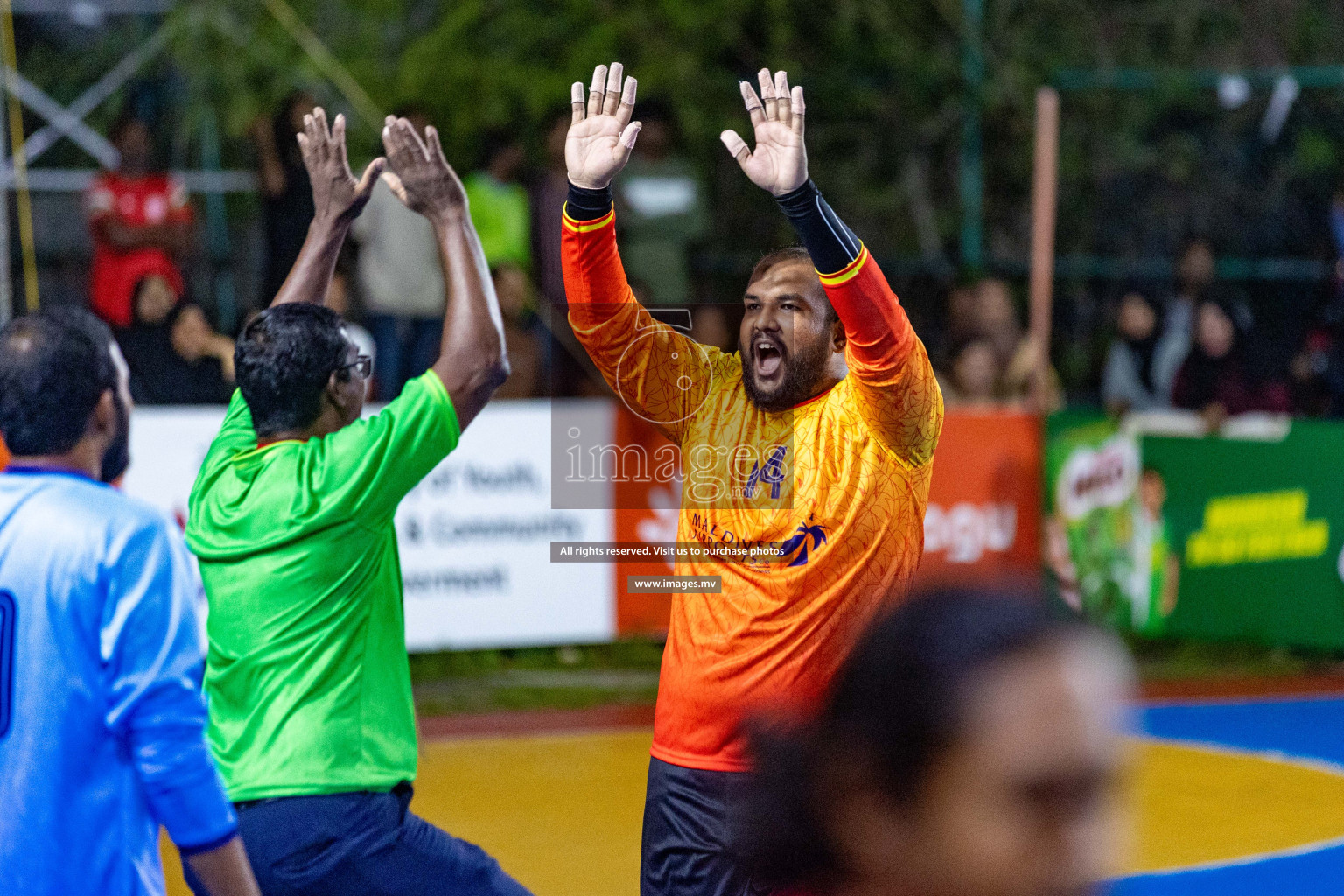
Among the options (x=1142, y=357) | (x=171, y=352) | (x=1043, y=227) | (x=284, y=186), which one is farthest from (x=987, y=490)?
(x=171, y=352)

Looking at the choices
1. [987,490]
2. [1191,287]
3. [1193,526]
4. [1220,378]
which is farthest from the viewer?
[1191,287]

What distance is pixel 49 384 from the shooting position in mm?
3123

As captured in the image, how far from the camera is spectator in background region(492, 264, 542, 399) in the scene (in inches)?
444

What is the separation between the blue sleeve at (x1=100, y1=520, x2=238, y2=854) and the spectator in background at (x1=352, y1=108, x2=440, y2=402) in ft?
27.3

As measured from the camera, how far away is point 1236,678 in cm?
1095

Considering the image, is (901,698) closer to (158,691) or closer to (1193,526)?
(158,691)

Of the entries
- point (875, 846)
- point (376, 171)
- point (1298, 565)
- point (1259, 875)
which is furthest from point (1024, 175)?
point (875, 846)

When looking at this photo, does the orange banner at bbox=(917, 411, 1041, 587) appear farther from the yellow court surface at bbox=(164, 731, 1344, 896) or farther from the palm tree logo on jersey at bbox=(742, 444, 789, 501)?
A: the palm tree logo on jersey at bbox=(742, 444, 789, 501)

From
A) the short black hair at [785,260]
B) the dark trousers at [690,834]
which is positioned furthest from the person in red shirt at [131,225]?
the dark trousers at [690,834]

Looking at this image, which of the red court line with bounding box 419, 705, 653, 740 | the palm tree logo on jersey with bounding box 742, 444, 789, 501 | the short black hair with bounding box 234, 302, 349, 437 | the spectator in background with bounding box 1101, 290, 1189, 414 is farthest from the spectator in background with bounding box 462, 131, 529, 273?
the short black hair with bounding box 234, 302, 349, 437

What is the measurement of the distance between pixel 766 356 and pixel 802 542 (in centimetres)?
49

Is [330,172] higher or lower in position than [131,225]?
lower

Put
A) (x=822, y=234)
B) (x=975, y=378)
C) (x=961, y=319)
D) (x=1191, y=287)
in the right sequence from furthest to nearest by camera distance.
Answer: (x=1191, y=287)
(x=961, y=319)
(x=975, y=378)
(x=822, y=234)

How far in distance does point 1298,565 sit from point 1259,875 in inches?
188
